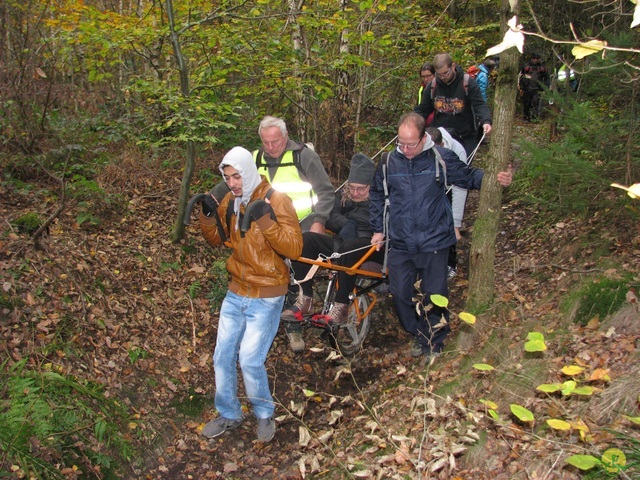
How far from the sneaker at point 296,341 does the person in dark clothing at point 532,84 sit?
12.5 metres

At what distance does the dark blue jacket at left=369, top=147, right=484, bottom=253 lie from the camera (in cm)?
518

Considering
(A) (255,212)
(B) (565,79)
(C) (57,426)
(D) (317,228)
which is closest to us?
(C) (57,426)

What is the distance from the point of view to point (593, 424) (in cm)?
337

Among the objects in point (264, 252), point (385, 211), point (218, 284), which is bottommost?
point (218, 284)

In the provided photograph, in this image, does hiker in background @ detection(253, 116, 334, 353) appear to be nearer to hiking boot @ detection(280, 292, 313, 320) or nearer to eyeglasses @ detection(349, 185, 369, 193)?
hiking boot @ detection(280, 292, 313, 320)

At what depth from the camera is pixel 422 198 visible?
5.18 m

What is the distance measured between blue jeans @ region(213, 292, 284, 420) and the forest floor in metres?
0.39

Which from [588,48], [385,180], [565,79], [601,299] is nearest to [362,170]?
[385,180]

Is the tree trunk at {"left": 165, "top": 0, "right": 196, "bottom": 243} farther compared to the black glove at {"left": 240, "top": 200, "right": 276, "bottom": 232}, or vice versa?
the tree trunk at {"left": 165, "top": 0, "right": 196, "bottom": 243}

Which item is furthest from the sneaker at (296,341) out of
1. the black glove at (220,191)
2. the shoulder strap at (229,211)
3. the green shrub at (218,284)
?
the black glove at (220,191)

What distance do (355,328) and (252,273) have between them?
1.93m

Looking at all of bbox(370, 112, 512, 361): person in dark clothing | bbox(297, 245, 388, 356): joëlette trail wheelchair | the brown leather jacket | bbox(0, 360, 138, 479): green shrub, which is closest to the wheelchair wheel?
bbox(297, 245, 388, 356): joëlette trail wheelchair

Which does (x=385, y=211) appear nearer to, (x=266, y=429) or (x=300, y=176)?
(x=300, y=176)

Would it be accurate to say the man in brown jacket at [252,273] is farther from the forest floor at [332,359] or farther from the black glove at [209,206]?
the forest floor at [332,359]
